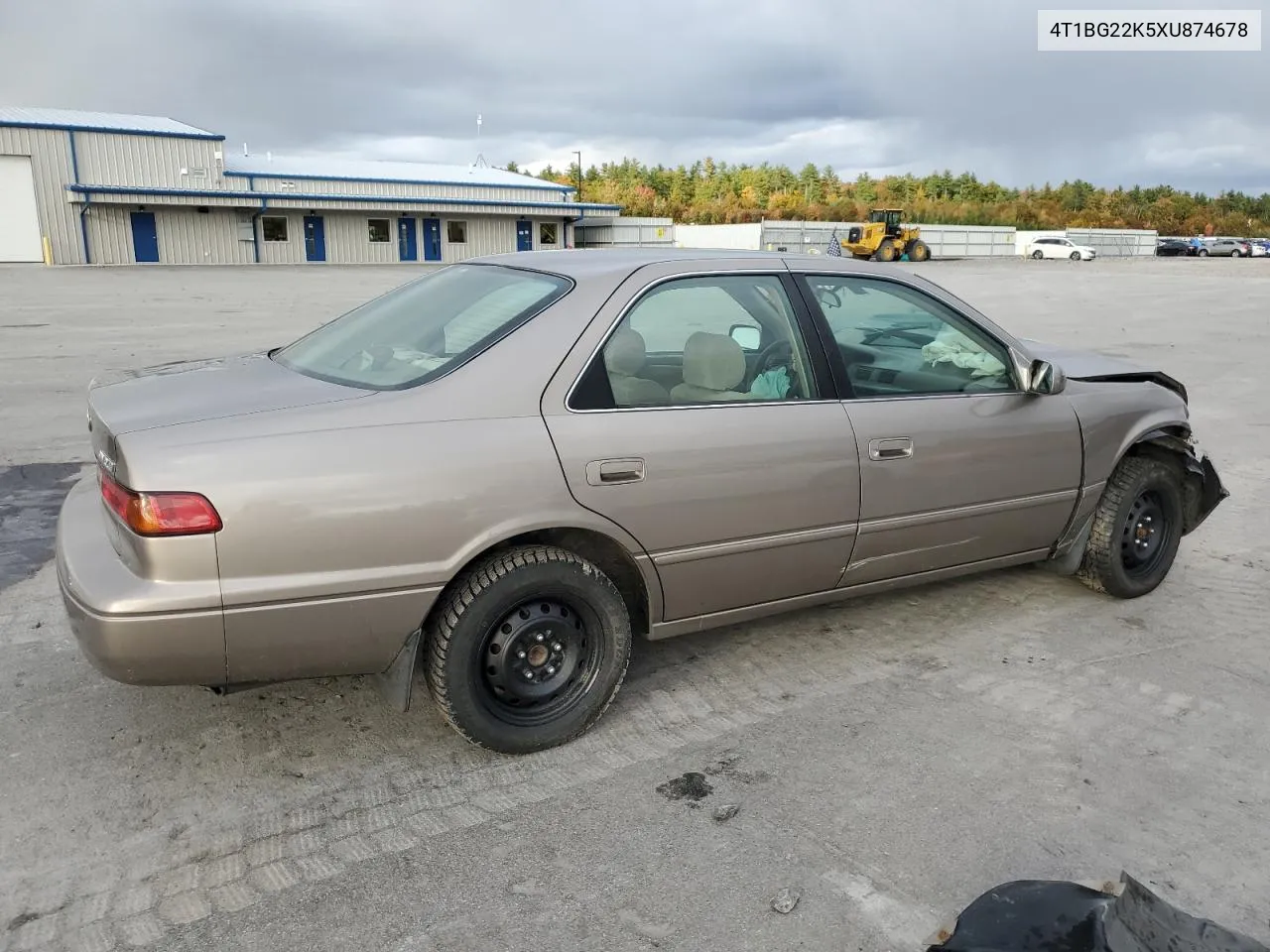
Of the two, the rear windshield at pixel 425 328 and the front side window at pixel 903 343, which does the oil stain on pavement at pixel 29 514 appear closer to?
the rear windshield at pixel 425 328

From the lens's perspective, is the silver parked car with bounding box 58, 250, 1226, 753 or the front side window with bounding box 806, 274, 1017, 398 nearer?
the silver parked car with bounding box 58, 250, 1226, 753

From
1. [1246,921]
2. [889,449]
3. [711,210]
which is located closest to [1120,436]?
[889,449]

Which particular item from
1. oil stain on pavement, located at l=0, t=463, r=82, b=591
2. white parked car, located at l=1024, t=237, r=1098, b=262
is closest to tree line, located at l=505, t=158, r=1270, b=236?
white parked car, located at l=1024, t=237, r=1098, b=262

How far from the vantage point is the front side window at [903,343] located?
12.3ft

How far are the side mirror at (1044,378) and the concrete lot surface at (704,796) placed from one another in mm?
1067

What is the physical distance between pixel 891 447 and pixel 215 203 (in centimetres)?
4409

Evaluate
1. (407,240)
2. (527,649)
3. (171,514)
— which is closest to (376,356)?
(171,514)

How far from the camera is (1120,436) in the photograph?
4336 mm

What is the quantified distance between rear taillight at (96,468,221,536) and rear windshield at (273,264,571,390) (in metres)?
0.68

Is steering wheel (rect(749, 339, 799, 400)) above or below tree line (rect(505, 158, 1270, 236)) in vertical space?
below

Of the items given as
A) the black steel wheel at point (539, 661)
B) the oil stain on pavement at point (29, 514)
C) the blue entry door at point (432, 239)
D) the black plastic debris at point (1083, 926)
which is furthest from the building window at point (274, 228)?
the black plastic debris at point (1083, 926)

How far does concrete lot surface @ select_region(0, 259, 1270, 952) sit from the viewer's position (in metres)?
2.44

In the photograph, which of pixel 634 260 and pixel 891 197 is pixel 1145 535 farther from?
pixel 891 197

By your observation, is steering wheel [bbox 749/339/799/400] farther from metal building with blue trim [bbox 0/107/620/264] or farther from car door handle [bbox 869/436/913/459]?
metal building with blue trim [bbox 0/107/620/264]
